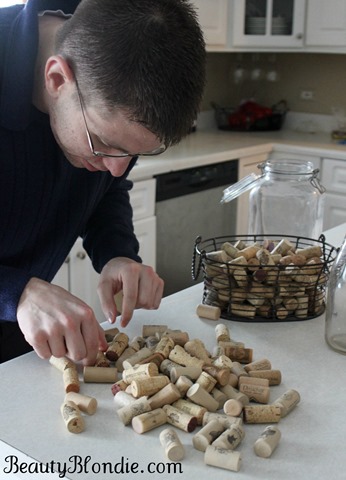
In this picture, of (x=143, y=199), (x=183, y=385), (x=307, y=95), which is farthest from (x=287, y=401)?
(x=307, y=95)

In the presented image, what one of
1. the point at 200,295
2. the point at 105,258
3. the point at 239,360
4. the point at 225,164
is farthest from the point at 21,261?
the point at 225,164

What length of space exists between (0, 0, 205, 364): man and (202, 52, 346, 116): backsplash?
287cm

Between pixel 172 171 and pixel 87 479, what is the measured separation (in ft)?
7.30

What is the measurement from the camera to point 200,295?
1380 millimetres

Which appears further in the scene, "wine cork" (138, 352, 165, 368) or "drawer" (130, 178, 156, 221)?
"drawer" (130, 178, 156, 221)

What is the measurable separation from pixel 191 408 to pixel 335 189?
103 inches

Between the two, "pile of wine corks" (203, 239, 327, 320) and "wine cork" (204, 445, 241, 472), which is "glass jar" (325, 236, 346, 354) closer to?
"pile of wine corks" (203, 239, 327, 320)

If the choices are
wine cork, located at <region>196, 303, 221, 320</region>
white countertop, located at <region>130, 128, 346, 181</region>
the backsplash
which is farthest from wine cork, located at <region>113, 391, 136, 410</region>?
the backsplash

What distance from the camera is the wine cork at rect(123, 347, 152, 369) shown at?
40.2 inches

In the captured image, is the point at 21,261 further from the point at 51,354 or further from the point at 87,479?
the point at 87,479

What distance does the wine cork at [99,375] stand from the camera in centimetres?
100

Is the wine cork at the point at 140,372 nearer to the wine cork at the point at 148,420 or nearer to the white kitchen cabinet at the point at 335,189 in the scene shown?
the wine cork at the point at 148,420

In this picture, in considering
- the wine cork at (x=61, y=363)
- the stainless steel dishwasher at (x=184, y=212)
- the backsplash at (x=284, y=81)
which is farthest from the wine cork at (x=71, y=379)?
the backsplash at (x=284, y=81)

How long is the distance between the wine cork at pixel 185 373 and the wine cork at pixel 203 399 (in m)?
0.05
